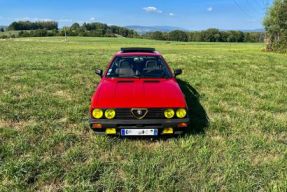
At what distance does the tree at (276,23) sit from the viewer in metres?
33.3

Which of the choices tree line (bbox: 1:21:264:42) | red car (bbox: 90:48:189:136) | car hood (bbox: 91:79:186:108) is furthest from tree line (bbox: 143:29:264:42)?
red car (bbox: 90:48:189:136)

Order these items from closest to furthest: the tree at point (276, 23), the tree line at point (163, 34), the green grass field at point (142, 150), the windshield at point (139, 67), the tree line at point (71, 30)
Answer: the green grass field at point (142, 150) < the windshield at point (139, 67) < the tree at point (276, 23) < the tree line at point (163, 34) < the tree line at point (71, 30)

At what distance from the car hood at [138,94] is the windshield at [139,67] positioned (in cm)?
32

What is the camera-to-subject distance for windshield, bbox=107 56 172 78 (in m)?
6.20

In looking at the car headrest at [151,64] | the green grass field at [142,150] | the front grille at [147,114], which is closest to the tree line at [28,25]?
the green grass field at [142,150]

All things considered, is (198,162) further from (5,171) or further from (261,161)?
(5,171)

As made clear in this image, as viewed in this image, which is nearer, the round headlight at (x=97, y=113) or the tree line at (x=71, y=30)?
the round headlight at (x=97, y=113)

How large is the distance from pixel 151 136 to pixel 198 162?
2.91ft

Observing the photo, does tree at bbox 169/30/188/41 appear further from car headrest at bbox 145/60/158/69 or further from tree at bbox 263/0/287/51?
car headrest at bbox 145/60/158/69

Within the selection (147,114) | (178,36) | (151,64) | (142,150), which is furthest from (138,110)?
(178,36)

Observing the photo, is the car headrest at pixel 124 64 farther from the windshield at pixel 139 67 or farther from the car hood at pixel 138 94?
the car hood at pixel 138 94

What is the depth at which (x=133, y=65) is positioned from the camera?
652cm

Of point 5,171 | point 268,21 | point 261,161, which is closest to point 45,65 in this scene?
point 5,171

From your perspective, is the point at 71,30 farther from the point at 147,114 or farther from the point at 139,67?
the point at 147,114
